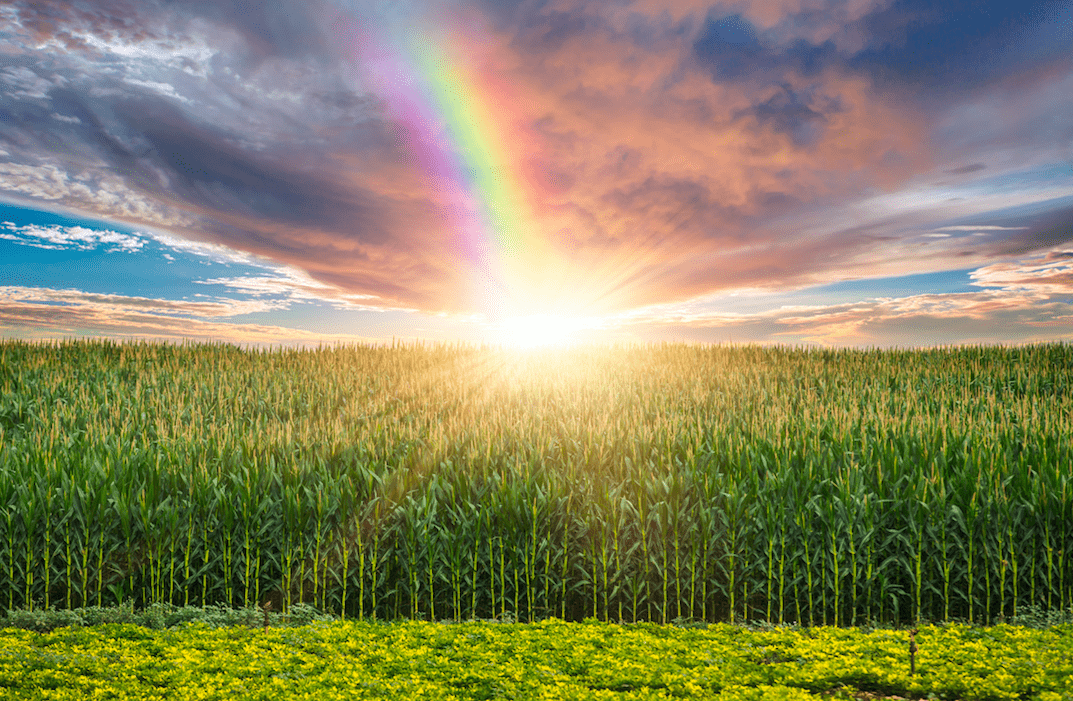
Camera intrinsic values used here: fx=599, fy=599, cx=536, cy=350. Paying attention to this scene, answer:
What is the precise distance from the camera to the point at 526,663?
5.23m

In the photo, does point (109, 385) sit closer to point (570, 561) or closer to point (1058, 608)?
point (570, 561)

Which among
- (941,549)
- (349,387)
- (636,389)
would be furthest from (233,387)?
(941,549)

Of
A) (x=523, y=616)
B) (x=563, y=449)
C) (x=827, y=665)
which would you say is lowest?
(x=523, y=616)

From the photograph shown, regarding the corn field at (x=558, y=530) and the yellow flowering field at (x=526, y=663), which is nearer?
the yellow flowering field at (x=526, y=663)

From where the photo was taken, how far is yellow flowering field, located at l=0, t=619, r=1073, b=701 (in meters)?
4.71

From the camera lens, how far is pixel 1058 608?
7531mm

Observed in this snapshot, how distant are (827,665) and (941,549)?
3508mm

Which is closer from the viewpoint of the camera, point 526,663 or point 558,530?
point 526,663

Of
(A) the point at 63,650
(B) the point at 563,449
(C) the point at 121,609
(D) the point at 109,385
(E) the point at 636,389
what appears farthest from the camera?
(D) the point at 109,385

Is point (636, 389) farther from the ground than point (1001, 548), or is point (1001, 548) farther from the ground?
point (636, 389)

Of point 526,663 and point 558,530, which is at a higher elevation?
point 558,530

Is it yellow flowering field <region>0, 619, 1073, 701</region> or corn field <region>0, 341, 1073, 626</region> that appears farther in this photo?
corn field <region>0, 341, 1073, 626</region>

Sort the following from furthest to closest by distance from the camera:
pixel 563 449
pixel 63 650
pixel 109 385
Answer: pixel 109 385 → pixel 563 449 → pixel 63 650

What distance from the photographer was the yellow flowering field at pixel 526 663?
4.71 m
